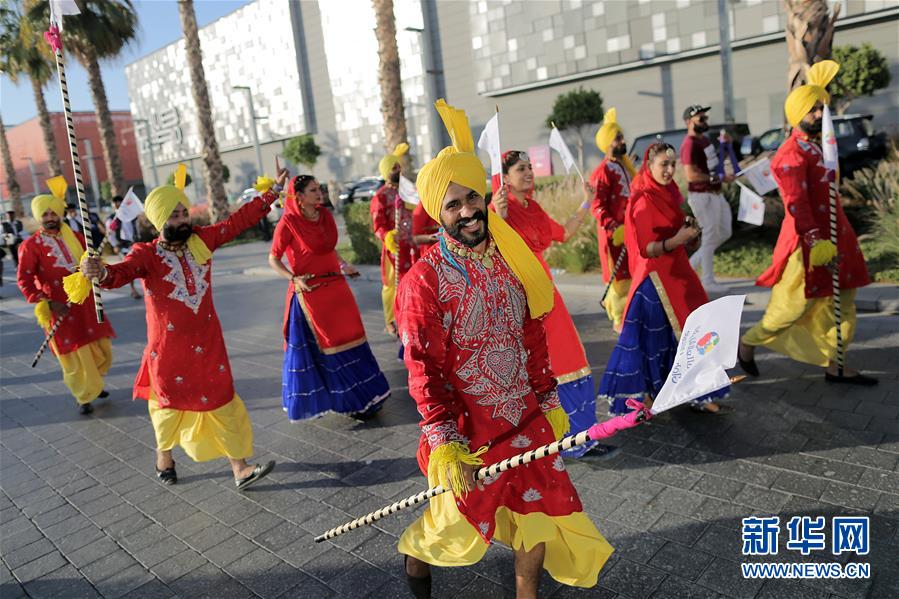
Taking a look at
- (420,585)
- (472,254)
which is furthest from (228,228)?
(420,585)

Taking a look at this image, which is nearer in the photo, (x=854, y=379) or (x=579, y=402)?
(x=579, y=402)

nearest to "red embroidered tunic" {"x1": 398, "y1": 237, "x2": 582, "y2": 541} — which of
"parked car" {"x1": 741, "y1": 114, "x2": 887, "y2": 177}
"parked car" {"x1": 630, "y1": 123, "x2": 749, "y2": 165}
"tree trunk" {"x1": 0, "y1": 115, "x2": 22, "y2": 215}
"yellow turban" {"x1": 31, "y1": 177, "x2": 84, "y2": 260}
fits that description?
"yellow turban" {"x1": 31, "y1": 177, "x2": 84, "y2": 260}

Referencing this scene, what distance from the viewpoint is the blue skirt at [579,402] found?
415cm

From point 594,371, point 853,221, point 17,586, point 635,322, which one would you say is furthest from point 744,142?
point 17,586

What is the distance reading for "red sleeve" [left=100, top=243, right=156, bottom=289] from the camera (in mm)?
3968

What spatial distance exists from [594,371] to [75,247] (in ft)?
17.6

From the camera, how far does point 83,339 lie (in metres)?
6.72

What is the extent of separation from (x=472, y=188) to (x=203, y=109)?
1986cm

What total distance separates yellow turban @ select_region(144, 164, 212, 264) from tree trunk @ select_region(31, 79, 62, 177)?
2548cm

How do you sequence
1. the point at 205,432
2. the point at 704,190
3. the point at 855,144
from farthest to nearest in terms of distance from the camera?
1. the point at 855,144
2. the point at 704,190
3. the point at 205,432

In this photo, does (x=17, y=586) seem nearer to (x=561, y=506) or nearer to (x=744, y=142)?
(x=561, y=506)

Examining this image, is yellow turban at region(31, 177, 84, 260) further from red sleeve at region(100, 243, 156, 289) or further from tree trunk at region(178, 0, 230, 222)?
tree trunk at region(178, 0, 230, 222)

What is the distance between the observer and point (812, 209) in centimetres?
499

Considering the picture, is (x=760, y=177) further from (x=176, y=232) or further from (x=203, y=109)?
(x=203, y=109)
